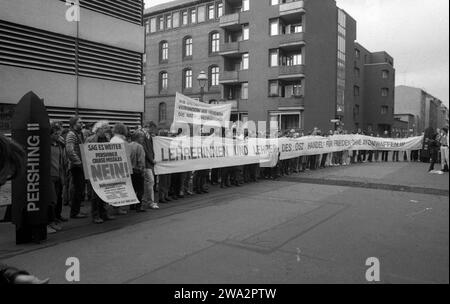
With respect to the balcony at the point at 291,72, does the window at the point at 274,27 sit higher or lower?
higher

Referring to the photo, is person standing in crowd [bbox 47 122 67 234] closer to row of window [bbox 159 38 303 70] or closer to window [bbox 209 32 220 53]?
row of window [bbox 159 38 303 70]

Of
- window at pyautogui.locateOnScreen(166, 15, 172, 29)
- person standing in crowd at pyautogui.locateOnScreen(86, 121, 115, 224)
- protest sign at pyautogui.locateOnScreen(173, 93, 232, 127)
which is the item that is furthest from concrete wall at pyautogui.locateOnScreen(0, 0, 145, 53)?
window at pyautogui.locateOnScreen(166, 15, 172, 29)

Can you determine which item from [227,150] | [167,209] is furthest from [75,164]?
[227,150]

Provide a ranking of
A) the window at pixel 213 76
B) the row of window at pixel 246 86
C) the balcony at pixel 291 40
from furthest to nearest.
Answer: the window at pixel 213 76, the row of window at pixel 246 86, the balcony at pixel 291 40

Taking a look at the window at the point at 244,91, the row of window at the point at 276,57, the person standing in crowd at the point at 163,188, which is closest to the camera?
Answer: the person standing in crowd at the point at 163,188

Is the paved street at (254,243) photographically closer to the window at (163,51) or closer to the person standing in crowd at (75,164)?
the person standing in crowd at (75,164)

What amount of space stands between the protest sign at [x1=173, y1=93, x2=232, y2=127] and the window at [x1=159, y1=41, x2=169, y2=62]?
151 feet

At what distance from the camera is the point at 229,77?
4409 centimetres

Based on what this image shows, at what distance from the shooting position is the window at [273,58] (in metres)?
40.9

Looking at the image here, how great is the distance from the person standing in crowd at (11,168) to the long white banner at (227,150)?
26.0 feet

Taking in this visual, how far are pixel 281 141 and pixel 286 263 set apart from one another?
11.1m

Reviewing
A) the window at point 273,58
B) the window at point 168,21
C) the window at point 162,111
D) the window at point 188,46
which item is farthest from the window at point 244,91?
the window at point 168,21

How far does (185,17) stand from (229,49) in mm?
14141

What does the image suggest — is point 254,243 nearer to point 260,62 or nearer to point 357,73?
point 260,62
